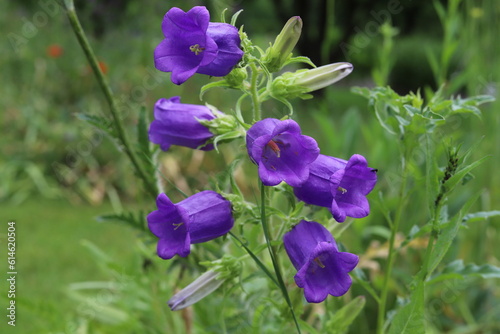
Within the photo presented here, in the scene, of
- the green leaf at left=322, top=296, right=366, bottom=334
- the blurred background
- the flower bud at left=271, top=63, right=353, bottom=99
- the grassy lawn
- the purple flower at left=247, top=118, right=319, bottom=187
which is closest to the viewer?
the purple flower at left=247, top=118, right=319, bottom=187

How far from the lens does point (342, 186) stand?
86 cm

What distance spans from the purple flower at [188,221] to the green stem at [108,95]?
0.23 m

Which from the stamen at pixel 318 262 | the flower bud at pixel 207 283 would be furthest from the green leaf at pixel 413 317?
the flower bud at pixel 207 283

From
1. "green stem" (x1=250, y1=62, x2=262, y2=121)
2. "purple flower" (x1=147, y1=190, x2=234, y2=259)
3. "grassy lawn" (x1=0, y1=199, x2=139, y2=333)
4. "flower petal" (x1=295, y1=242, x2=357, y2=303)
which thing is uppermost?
"green stem" (x1=250, y1=62, x2=262, y2=121)

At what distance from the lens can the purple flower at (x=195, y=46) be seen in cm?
82

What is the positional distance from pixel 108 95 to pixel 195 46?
22 centimetres

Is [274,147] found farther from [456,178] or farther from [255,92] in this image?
[456,178]

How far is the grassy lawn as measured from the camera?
2.48 metres

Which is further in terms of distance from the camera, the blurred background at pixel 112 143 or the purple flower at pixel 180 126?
the blurred background at pixel 112 143

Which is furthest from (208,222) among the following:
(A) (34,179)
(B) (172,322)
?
(A) (34,179)

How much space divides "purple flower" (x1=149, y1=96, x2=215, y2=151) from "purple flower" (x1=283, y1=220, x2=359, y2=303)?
24 cm

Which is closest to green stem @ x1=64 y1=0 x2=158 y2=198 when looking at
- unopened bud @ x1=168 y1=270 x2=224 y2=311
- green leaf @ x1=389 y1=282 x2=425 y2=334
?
unopened bud @ x1=168 y1=270 x2=224 y2=311

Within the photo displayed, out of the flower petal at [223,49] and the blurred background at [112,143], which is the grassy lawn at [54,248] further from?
the flower petal at [223,49]

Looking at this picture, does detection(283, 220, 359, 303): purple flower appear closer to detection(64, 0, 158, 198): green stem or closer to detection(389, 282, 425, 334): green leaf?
detection(389, 282, 425, 334): green leaf
